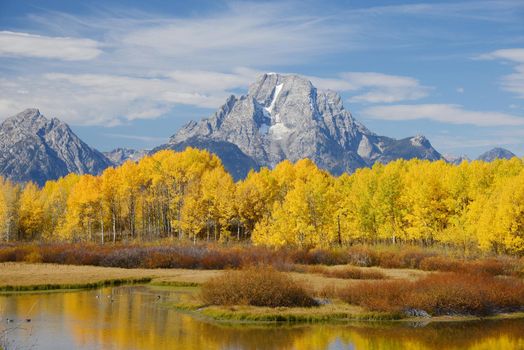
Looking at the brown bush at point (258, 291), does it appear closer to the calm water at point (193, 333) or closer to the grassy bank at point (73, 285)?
the calm water at point (193, 333)

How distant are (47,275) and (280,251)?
78.6 feet

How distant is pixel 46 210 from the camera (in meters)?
110

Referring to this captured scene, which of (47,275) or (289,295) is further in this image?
(47,275)

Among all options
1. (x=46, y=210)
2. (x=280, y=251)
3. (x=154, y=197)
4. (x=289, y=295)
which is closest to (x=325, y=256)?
(x=280, y=251)

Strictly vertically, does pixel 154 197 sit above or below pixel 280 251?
above

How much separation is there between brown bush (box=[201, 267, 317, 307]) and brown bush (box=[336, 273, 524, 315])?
3399 millimetres

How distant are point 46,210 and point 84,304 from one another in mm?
76636

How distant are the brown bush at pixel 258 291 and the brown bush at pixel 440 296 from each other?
3.40m

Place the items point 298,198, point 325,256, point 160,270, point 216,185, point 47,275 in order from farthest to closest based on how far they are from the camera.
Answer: point 216,185 < point 298,198 < point 325,256 < point 160,270 < point 47,275

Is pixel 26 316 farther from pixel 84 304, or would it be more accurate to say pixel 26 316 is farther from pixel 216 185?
pixel 216 185

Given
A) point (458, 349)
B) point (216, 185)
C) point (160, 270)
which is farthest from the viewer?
point (216, 185)

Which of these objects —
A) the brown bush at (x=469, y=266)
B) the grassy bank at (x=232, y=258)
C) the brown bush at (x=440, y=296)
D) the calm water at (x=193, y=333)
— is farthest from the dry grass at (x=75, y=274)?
Result: the brown bush at (x=469, y=266)

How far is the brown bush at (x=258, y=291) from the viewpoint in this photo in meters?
36.2

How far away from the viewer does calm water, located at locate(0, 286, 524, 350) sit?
28.0 meters
